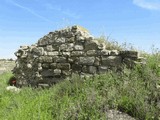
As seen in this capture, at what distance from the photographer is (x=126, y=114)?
7457 mm

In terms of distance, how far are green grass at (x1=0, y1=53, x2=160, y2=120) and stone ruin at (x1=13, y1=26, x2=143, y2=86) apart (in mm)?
673

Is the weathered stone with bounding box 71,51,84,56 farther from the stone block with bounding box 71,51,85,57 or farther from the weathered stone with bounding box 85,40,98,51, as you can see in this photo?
the weathered stone with bounding box 85,40,98,51

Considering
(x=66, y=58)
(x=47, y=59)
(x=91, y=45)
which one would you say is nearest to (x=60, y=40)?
(x=66, y=58)

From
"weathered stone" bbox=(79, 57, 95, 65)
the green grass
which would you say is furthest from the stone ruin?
the green grass

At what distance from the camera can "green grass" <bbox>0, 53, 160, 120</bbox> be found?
24.3ft

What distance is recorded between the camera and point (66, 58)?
443 inches

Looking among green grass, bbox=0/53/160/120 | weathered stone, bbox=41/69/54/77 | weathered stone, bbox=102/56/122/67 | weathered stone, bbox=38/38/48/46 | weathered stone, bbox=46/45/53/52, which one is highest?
weathered stone, bbox=38/38/48/46

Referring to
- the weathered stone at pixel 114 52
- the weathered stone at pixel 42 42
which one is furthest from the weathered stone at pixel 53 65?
the weathered stone at pixel 114 52

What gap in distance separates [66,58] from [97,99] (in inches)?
144

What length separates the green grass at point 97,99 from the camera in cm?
741

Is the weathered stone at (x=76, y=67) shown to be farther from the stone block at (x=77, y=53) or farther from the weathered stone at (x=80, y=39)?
the weathered stone at (x=80, y=39)

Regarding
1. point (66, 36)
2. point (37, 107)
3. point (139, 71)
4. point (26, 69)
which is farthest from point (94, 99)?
point (26, 69)

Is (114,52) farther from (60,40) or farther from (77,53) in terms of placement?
(60,40)

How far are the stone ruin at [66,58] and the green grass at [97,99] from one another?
2.21 feet
